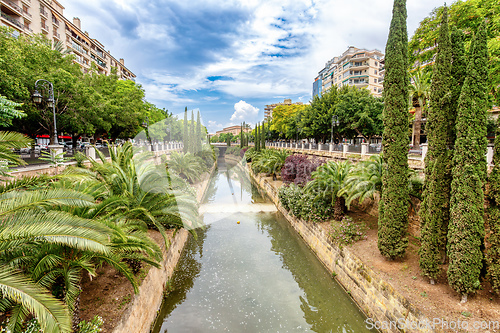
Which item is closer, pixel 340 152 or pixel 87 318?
pixel 87 318

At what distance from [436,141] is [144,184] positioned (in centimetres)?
875

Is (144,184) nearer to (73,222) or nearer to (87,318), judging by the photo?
(87,318)

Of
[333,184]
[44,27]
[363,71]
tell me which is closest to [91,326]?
[333,184]

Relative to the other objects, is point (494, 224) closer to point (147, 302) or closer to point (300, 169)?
point (147, 302)

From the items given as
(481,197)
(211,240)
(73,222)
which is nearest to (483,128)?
(481,197)

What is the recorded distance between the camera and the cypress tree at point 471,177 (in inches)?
198

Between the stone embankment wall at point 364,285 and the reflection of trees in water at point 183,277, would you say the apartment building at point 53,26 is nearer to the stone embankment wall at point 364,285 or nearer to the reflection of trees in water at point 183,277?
the reflection of trees in water at point 183,277

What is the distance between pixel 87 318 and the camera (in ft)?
14.5

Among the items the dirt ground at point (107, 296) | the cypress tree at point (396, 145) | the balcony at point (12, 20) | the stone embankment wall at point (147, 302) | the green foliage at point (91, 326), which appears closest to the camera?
the green foliage at point (91, 326)

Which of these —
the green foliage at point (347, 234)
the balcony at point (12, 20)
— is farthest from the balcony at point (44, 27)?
the green foliage at point (347, 234)

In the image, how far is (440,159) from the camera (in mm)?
5871

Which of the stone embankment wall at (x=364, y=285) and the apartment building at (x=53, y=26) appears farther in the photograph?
the apartment building at (x=53, y=26)

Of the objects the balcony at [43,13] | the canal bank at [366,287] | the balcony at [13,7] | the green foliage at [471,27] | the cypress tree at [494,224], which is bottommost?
the canal bank at [366,287]

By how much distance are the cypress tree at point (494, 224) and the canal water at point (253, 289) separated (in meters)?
2.98
